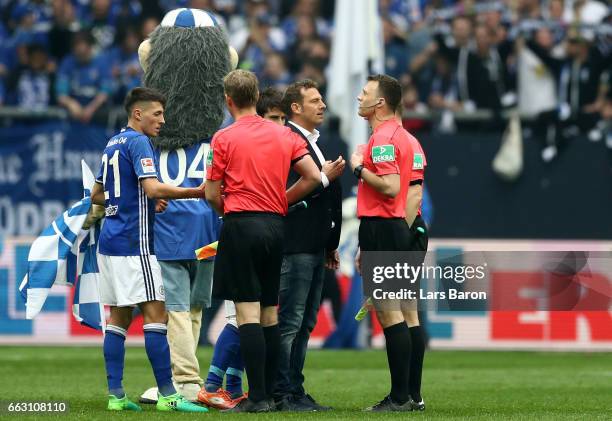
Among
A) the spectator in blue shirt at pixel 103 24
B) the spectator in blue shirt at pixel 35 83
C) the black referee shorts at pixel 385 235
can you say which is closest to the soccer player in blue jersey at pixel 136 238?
the black referee shorts at pixel 385 235

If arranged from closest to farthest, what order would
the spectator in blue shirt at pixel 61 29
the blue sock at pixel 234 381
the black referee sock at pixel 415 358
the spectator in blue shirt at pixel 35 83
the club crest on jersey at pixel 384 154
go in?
the club crest on jersey at pixel 384 154 → the black referee sock at pixel 415 358 → the blue sock at pixel 234 381 → the spectator in blue shirt at pixel 35 83 → the spectator in blue shirt at pixel 61 29

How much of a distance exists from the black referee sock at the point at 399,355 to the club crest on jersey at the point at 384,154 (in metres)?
1.04

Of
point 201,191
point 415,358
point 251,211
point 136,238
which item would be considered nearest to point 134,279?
point 136,238

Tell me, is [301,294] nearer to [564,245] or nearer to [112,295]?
[112,295]

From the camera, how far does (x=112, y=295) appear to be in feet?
29.7

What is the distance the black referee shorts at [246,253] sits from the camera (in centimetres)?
850

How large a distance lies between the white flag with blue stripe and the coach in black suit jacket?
1.30m

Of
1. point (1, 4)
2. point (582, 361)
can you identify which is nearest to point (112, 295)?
point (582, 361)

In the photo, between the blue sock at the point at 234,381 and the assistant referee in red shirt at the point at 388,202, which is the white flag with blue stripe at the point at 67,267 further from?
the assistant referee in red shirt at the point at 388,202

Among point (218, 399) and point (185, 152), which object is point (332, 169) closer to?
point (185, 152)

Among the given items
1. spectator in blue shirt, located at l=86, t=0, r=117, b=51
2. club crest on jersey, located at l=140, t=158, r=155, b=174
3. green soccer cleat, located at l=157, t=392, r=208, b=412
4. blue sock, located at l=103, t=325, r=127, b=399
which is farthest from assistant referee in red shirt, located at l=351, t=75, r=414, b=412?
spectator in blue shirt, located at l=86, t=0, r=117, b=51

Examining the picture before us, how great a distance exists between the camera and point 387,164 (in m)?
8.82

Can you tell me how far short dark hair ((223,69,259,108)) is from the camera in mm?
8609

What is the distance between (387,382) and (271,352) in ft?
11.1
